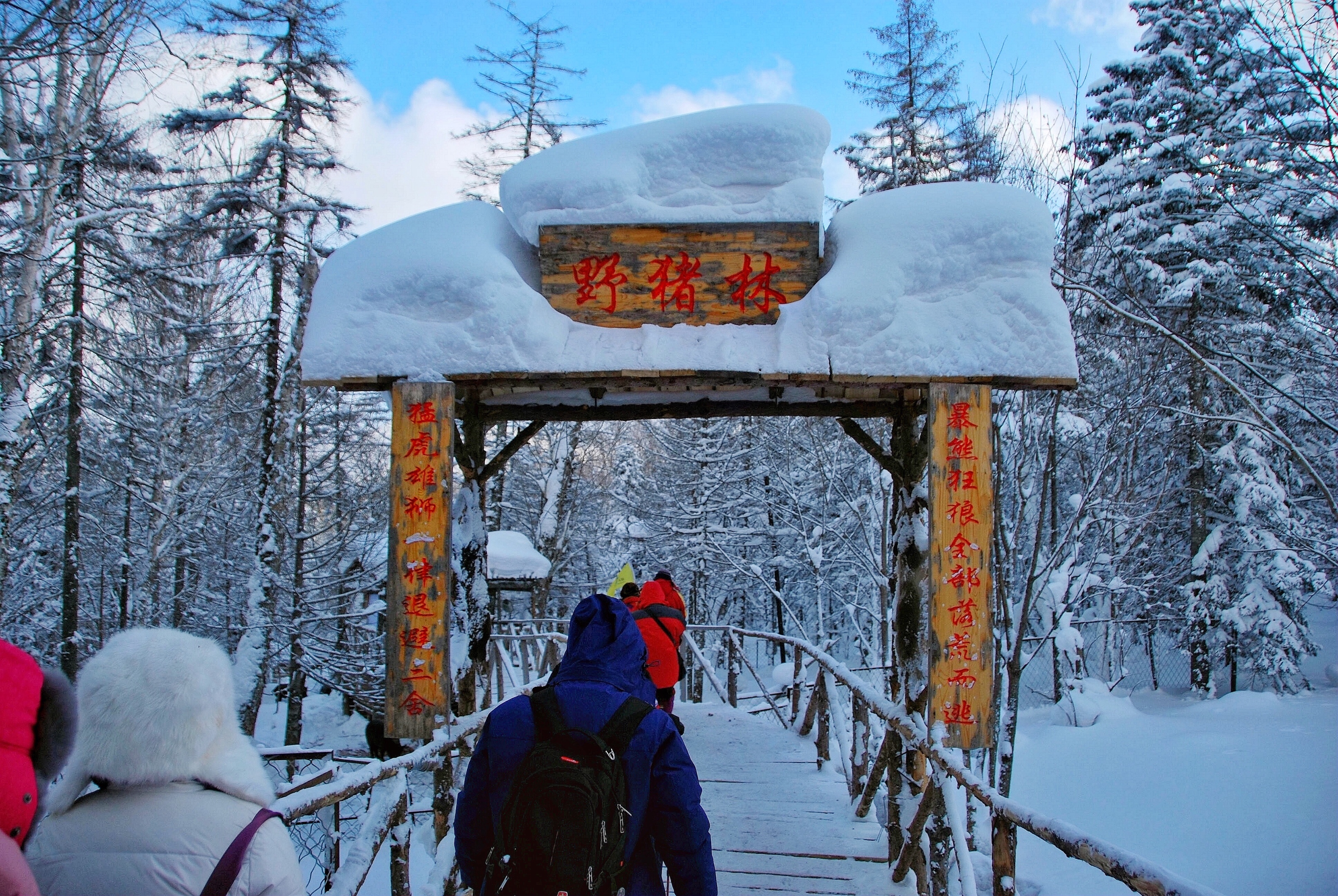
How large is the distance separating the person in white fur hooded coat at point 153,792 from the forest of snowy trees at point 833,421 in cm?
414

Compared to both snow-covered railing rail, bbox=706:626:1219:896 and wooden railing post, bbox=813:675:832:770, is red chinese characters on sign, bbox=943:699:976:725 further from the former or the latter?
wooden railing post, bbox=813:675:832:770

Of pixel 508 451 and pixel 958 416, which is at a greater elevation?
pixel 958 416

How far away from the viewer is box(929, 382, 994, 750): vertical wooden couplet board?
409 centimetres

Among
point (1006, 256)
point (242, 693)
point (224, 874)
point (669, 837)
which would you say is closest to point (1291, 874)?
point (1006, 256)

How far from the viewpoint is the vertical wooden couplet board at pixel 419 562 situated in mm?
4285

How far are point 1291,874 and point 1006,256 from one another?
688 centimetres

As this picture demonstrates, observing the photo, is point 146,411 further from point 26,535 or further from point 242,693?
point 242,693

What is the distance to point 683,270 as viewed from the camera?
4520 mm

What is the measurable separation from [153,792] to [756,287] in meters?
3.80

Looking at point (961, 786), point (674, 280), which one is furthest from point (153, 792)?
point (674, 280)

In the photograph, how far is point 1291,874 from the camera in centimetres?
687

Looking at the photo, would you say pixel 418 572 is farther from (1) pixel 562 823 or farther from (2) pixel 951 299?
(2) pixel 951 299

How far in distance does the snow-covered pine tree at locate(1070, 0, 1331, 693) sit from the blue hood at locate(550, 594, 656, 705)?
383 cm

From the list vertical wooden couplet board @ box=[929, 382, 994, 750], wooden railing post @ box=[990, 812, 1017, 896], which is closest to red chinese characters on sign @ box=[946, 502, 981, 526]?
vertical wooden couplet board @ box=[929, 382, 994, 750]
